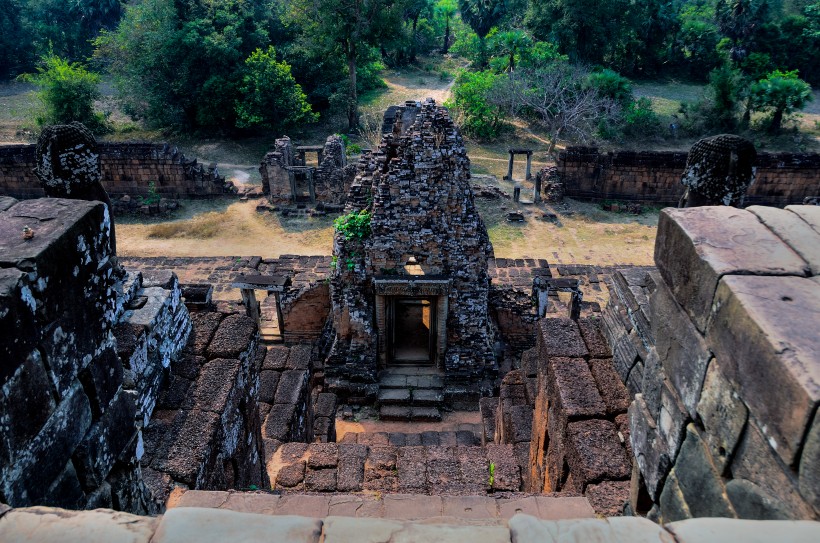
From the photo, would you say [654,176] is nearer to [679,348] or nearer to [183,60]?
[183,60]

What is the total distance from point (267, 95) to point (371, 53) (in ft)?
23.7

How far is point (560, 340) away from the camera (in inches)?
237

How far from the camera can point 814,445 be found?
2018 millimetres

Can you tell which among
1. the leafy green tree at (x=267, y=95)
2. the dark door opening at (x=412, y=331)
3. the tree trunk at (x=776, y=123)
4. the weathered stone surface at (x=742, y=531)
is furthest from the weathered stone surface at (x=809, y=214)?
the tree trunk at (x=776, y=123)

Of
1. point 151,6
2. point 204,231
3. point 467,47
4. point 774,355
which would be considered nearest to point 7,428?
point 774,355

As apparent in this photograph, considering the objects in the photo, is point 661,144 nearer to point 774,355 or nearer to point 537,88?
point 537,88

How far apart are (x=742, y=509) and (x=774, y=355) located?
0.74 meters

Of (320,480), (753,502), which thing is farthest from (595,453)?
(320,480)

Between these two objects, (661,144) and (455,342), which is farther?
(661,144)

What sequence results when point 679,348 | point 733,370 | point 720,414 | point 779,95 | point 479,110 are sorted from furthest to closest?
point 479,110, point 779,95, point 679,348, point 720,414, point 733,370

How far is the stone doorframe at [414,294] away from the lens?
10.5 meters

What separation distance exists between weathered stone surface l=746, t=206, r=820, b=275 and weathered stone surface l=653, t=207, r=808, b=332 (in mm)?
37

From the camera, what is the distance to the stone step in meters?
4.32

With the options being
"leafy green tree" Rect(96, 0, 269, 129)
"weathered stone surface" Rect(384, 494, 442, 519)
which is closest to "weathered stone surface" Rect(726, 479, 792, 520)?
"weathered stone surface" Rect(384, 494, 442, 519)
